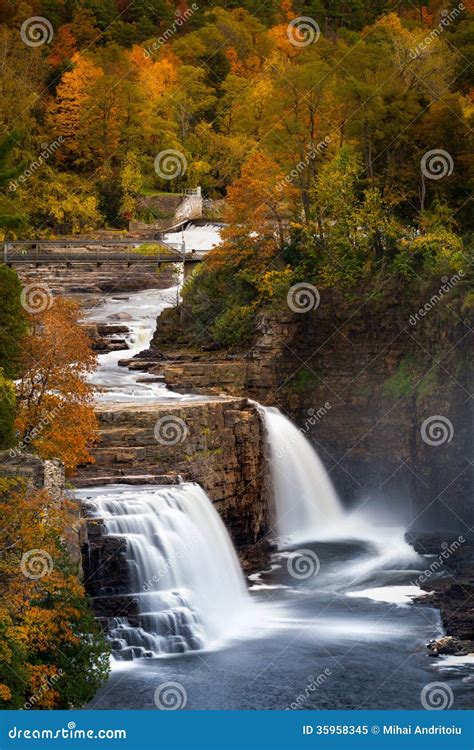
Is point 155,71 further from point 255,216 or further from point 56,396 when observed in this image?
point 56,396

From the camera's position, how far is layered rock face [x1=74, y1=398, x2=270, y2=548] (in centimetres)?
4256

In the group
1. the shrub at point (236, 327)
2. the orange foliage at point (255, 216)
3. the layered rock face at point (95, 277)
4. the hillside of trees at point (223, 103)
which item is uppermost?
the hillside of trees at point (223, 103)

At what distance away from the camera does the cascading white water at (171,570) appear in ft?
117

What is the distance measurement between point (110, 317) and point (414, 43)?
20824mm

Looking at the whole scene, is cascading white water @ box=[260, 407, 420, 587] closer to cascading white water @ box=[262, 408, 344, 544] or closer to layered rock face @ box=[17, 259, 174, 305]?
cascading white water @ box=[262, 408, 344, 544]

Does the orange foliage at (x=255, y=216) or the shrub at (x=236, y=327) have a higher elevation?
the orange foliage at (x=255, y=216)

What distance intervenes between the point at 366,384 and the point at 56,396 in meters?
17.4

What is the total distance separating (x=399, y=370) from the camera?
175 feet

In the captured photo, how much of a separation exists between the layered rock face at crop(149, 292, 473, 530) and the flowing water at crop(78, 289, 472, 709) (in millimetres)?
3586

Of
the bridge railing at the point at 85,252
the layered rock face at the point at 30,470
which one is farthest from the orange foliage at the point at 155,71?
the layered rock face at the point at 30,470

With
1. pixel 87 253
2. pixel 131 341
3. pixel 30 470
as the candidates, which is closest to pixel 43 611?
pixel 30 470

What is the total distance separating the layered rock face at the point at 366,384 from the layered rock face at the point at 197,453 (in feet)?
14.8

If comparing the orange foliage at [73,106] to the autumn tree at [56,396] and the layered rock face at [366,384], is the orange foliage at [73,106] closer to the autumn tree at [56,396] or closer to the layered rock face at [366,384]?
the layered rock face at [366,384]

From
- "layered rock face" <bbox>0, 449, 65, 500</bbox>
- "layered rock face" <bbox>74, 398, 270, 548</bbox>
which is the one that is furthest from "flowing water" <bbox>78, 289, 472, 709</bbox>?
"layered rock face" <bbox>0, 449, 65, 500</bbox>
